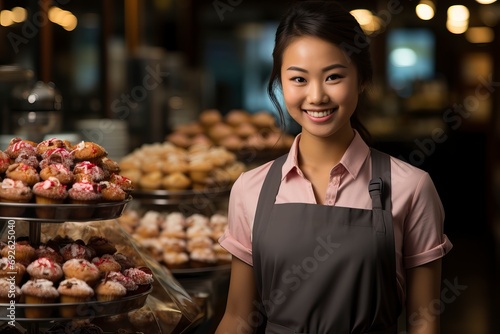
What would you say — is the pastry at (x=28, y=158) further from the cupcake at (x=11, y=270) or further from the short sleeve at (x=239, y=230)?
the short sleeve at (x=239, y=230)

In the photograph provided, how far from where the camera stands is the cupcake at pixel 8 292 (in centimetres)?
176

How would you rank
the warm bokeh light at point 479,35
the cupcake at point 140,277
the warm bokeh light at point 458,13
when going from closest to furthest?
the cupcake at point 140,277
the warm bokeh light at point 458,13
the warm bokeh light at point 479,35

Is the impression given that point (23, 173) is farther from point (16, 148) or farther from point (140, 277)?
point (140, 277)

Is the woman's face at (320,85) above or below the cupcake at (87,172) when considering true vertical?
above

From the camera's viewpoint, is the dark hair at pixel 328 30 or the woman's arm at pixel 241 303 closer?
the dark hair at pixel 328 30

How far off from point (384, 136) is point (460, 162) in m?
1.15

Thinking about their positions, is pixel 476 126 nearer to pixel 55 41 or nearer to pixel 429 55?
pixel 429 55

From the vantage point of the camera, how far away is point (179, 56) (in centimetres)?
972

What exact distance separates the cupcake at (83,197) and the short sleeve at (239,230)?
1.19 ft

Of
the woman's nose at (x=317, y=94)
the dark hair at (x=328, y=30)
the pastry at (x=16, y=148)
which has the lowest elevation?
the pastry at (x=16, y=148)

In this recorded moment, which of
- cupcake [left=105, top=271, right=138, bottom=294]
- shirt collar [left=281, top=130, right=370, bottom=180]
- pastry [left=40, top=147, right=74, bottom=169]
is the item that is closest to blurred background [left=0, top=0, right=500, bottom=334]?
shirt collar [left=281, top=130, right=370, bottom=180]

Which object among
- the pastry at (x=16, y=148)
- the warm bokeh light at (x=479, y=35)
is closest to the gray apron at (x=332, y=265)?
the pastry at (x=16, y=148)

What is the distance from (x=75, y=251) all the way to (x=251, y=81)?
1163cm

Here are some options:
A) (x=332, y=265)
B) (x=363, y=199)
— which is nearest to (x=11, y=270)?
(x=332, y=265)
